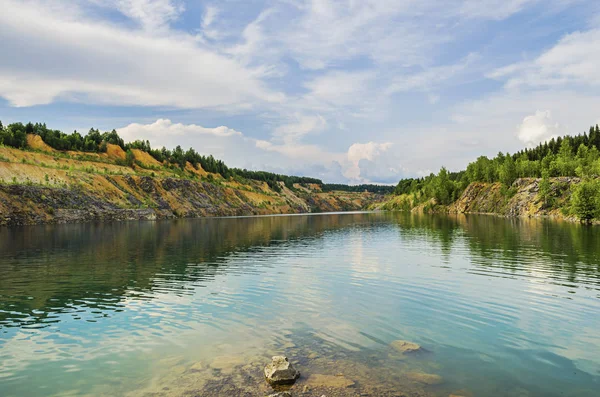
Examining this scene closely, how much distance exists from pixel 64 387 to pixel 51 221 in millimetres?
127419

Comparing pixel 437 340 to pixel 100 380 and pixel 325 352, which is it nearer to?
pixel 325 352

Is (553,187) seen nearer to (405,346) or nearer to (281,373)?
(405,346)

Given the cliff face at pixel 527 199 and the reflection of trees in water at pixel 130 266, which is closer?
the reflection of trees in water at pixel 130 266

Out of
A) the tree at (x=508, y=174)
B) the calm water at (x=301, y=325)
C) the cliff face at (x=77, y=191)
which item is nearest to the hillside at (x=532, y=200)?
the tree at (x=508, y=174)

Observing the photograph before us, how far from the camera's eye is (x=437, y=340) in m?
18.4

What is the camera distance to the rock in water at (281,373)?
45.1 feet

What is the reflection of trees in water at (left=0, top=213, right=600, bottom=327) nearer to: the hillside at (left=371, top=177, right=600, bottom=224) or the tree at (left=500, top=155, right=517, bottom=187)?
the hillside at (left=371, top=177, right=600, bottom=224)

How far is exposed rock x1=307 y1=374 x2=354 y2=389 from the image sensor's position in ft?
44.7

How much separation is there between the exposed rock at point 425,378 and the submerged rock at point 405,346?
2.25 metres

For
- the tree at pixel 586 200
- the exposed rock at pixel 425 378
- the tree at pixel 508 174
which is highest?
the tree at pixel 508 174

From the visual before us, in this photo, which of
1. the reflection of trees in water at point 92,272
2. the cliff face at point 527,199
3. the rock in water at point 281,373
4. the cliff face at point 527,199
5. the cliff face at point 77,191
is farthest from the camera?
the cliff face at point 527,199

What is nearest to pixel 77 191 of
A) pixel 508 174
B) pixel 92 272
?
pixel 92 272

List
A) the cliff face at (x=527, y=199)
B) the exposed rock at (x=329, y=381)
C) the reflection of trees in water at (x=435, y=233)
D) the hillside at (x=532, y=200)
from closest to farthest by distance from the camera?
1. the exposed rock at (x=329, y=381)
2. the reflection of trees in water at (x=435, y=233)
3. the hillside at (x=532, y=200)
4. the cliff face at (x=527, y=199)

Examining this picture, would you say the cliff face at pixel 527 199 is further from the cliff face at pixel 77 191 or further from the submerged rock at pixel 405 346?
the cliff face at pixel 77 191
